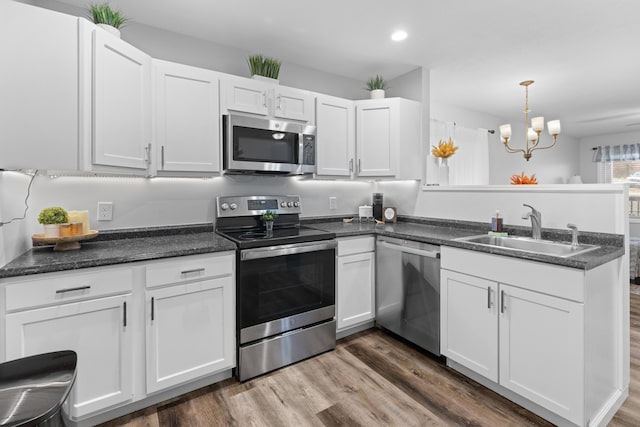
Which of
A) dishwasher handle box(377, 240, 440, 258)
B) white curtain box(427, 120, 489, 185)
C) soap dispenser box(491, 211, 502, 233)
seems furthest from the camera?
white curtain box(427, 120, 489, 185)

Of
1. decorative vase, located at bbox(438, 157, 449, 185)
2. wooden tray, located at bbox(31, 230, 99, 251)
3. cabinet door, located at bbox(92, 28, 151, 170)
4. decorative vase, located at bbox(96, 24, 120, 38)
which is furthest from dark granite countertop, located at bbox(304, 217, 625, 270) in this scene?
decorative vase, located at bbox(96, 24, 120, 38)

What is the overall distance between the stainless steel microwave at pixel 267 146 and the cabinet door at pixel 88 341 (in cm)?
116

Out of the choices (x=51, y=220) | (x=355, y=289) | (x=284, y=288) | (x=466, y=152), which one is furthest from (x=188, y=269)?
(x=466, y=152)

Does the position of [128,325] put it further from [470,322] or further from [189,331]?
[470,322]

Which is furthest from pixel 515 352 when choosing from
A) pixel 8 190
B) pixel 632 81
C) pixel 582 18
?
pixel 632 81

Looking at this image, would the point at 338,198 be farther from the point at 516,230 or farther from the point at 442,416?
the point at 442,416

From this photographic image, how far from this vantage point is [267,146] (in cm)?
243

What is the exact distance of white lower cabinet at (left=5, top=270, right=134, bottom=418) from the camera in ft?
4.63

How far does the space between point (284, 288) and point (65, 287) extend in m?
1.20

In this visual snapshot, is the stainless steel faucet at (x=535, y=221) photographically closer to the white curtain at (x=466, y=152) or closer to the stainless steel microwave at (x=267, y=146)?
the stainless steel microwave at (x=267, y=146)

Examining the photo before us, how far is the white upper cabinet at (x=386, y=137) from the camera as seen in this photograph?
2.95 metres

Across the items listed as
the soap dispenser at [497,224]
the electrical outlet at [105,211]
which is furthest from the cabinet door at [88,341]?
the soap dispenser at [497,224]

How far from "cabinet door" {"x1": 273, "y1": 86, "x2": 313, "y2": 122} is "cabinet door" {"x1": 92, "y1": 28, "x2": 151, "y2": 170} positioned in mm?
910

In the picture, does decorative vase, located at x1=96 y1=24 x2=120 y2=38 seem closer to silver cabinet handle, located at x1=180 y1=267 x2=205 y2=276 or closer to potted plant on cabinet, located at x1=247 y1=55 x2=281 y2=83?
potted plant on cabinet, located at x1=247 y1=55 x2=281 y2=83
